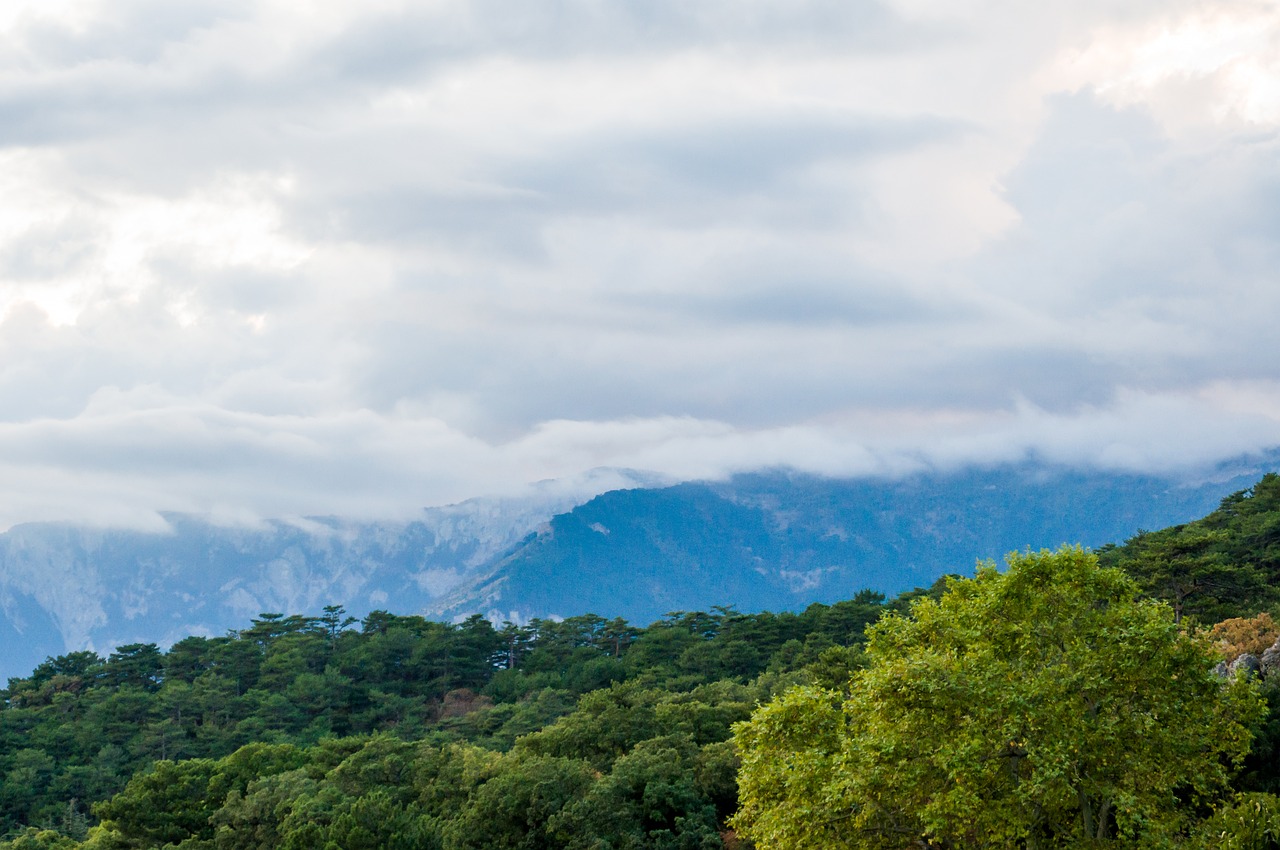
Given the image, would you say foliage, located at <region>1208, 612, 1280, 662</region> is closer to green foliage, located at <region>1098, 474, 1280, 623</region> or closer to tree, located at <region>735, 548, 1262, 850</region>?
green foliage, located at <region>1098, 474, 1280, 623</region>

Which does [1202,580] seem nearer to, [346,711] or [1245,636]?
[1245,636]

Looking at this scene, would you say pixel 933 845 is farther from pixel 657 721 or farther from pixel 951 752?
pixel 657 721

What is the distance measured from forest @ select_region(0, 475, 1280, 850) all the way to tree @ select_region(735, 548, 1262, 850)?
9cm

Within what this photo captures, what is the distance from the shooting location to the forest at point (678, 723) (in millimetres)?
30672

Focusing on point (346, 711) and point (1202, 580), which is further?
point (346, 711)

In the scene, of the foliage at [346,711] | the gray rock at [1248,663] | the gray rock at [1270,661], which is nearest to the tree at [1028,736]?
the gray rock at [1270,661]

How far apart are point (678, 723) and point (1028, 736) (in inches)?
1414

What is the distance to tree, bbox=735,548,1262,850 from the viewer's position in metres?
29.8

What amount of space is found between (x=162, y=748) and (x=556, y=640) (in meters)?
48.7

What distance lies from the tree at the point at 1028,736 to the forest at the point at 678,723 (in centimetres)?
9

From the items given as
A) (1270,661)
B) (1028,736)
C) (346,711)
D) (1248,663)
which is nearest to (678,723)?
(1248,663)

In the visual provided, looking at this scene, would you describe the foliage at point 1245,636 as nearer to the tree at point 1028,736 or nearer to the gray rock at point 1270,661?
the gray rock at point 1270,661

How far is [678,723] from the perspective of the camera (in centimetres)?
6425

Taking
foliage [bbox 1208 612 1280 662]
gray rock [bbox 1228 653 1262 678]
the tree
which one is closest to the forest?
the tree
